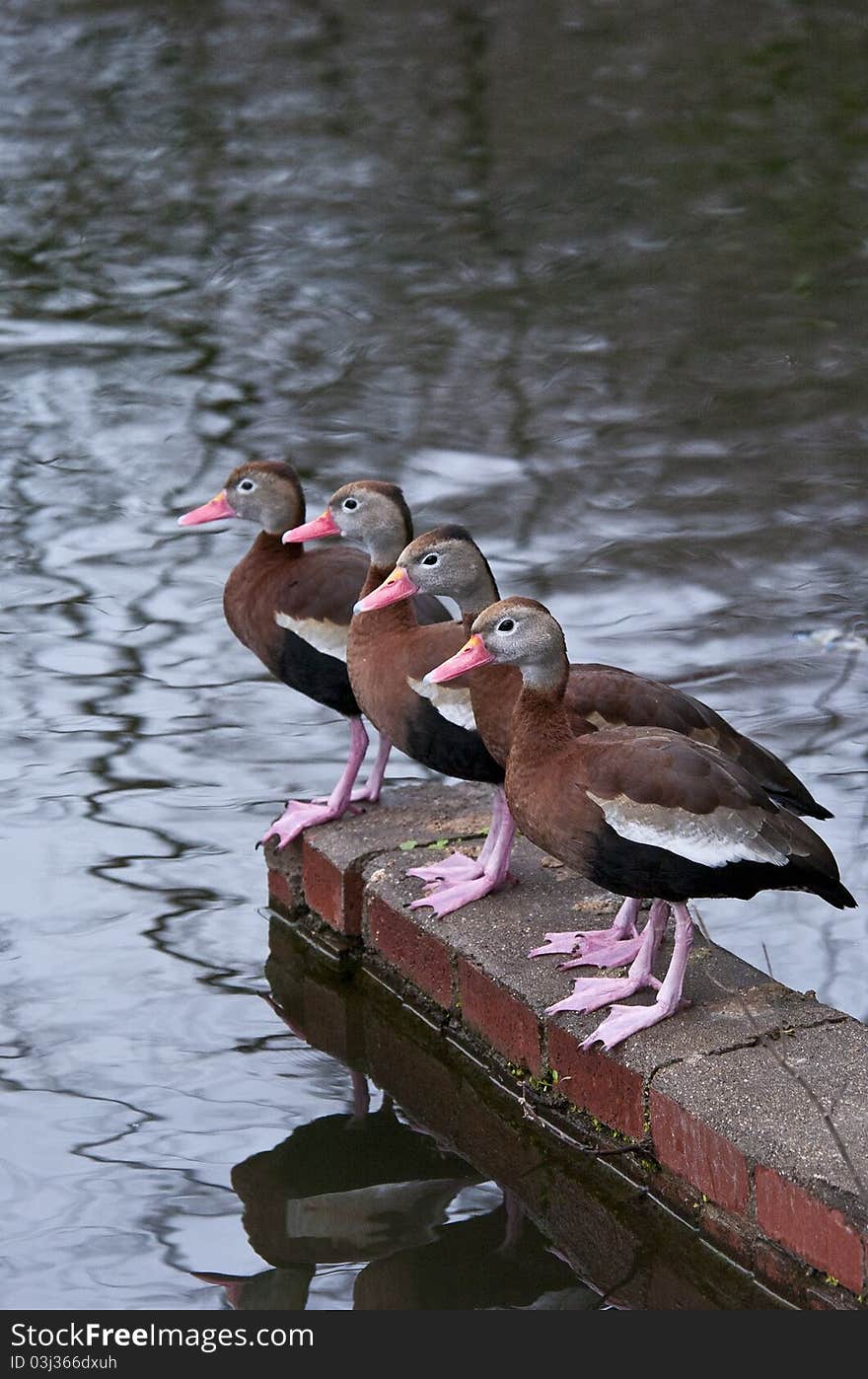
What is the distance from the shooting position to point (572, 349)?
927 cm

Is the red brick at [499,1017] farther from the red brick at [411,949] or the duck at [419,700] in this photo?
the duck at [419,700]

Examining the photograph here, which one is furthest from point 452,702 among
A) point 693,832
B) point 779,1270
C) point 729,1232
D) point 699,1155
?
point 779,1270

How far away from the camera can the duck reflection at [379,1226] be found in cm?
365

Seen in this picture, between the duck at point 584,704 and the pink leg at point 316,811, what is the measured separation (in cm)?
59

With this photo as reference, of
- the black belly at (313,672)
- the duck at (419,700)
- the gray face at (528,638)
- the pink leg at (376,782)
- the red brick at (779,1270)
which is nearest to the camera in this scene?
the red brick at (779,1270)

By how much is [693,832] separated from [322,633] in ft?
4.77

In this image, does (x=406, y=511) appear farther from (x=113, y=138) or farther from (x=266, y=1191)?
(x=113, y=138)

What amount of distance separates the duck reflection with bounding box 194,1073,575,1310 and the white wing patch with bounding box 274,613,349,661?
1.18m

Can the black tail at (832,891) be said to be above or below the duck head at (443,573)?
below

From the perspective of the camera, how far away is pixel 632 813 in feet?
12.5

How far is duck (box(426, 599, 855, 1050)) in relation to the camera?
3.79 meters

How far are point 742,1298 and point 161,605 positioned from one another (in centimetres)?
371

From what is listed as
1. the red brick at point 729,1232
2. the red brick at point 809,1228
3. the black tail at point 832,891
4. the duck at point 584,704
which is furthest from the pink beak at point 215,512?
the red brick at point 809,1228

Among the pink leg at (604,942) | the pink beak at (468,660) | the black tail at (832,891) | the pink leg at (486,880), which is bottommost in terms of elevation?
the pink leg at (604,942)
